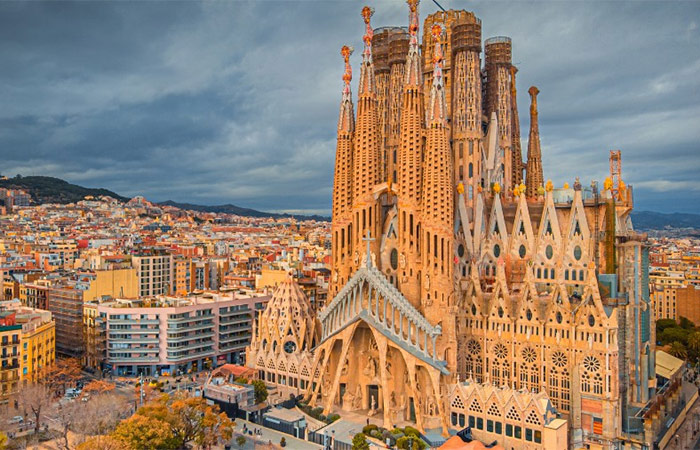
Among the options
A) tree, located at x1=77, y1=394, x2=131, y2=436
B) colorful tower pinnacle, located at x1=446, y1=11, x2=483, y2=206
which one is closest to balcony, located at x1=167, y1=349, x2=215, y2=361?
tree, located at x1=77, y1=394, x2=131, y2=436

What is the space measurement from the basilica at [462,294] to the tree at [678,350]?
20860 mm

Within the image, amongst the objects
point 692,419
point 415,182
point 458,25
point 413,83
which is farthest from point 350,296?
point 692,419

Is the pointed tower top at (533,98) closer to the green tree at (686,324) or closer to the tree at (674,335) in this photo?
the tree at (674,335)

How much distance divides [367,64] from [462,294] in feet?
79.1

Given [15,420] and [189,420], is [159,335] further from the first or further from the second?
[189,420]

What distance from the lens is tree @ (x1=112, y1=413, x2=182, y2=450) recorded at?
40375mm

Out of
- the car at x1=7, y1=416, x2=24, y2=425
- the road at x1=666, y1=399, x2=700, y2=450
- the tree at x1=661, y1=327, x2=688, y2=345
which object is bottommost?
the road at x1=666, y1=399, x2=700, y2=450

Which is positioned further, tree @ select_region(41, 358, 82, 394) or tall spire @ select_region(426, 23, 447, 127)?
tree @ select_region(41, 358, 82, 394)

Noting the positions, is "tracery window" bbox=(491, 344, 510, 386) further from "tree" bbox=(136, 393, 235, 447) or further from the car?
Answer: the car

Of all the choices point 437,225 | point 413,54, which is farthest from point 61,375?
point 413,54

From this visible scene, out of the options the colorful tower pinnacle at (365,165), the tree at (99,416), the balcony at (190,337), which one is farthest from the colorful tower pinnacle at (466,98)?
the tree at (99,416)

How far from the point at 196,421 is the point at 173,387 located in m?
22.5

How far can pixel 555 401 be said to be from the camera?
5006 cm

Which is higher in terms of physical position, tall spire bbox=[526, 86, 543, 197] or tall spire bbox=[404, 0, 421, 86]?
tall spire bbox=[404, 0, 421, 86]
